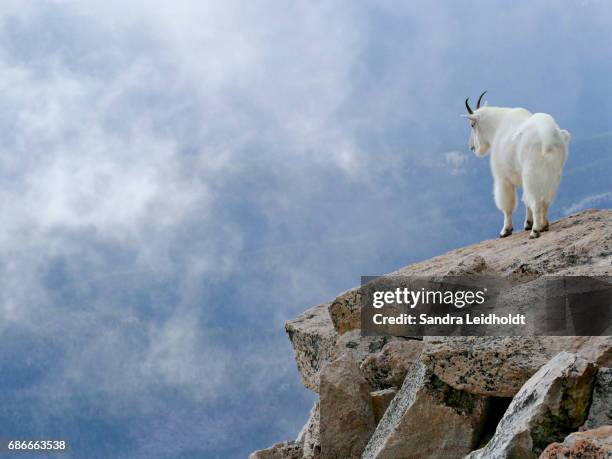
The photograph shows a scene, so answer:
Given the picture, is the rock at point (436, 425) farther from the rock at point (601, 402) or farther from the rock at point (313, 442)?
the rock at point (601, 402)

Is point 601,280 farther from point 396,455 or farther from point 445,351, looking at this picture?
point 396,455

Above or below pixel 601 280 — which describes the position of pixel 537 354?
below

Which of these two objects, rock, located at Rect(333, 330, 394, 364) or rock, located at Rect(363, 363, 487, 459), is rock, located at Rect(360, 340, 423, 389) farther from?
rock, located at Rect(363, 363, 487, 459)

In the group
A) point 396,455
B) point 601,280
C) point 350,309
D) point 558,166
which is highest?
point 558,166

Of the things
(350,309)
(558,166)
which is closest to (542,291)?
(350,309)

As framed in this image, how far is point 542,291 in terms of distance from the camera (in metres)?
8.38

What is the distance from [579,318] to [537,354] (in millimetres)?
808

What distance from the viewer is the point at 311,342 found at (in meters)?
12.0

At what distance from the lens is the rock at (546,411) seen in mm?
5621

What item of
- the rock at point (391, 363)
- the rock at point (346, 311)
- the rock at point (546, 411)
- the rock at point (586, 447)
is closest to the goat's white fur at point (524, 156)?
the rock at point (346, 311)

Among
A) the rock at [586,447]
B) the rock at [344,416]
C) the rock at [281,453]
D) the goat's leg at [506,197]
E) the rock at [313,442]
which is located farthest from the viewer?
the goat's leg at [506,197]

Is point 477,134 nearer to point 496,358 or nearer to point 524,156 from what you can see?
point 524,156

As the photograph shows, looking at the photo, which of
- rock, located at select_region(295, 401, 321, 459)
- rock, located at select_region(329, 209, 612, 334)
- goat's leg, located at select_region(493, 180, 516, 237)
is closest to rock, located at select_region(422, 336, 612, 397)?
rock, located at select_region(329, 209, 612, 334)

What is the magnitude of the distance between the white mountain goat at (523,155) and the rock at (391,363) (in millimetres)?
4471
